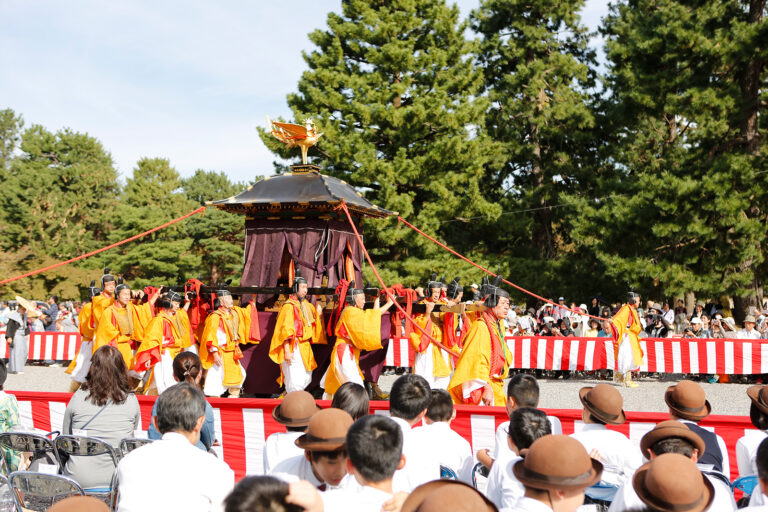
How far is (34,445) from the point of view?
13.2ft

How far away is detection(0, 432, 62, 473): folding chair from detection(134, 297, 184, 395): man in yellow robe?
12.1ft

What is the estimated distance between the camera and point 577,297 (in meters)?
21.7

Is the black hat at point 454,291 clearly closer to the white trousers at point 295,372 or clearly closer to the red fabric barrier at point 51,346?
the white trousers at point 295,372

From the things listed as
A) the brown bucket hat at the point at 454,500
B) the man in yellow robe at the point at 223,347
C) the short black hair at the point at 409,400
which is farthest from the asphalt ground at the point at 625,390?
the brown bucket hat at the point at 454,500

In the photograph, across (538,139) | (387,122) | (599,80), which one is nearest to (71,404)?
(387,122)

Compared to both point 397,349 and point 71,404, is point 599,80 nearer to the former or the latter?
point 397,349

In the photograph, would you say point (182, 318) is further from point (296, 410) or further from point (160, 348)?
point (296, 410)

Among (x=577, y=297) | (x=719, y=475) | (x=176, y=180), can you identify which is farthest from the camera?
(x=176, y=180)

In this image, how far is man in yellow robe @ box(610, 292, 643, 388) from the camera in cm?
1071

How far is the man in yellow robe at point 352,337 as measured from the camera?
7781 millimetres

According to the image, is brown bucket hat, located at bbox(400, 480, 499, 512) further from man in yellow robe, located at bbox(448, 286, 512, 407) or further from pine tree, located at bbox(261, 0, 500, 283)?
pine tree, located at bbox(261, 0, 500, 283)

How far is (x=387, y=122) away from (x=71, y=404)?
17.0 m

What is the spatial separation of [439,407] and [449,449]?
25 cm

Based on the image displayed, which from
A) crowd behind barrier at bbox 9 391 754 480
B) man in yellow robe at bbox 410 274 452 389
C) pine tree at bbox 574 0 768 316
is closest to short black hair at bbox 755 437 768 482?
crowd behind barrier at bbox 9 391 754 480
